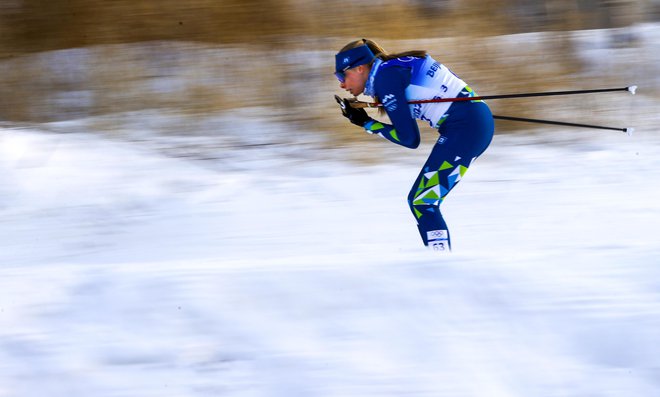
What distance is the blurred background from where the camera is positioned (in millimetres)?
9406

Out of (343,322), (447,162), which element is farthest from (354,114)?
(343,322)

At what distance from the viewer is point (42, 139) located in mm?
8461

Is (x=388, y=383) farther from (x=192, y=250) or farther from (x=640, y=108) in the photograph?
(x=640, y=108)

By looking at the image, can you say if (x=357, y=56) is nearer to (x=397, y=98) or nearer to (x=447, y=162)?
(x=397, y=98)

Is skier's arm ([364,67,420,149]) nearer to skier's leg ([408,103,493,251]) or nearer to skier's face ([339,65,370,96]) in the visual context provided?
skier's face ([339,65,370,96])

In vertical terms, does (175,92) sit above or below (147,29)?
below

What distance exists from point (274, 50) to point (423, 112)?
5.42 meters

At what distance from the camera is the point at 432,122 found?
475cm

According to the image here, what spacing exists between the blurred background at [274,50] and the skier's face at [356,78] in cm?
435

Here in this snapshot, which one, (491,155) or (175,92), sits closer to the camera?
(491,155)

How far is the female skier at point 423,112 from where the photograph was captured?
4.52 metres

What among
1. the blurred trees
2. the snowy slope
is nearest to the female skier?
the snowy slope

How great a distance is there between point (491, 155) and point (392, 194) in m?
1.43

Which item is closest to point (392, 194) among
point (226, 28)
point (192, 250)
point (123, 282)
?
point (192, 250)
